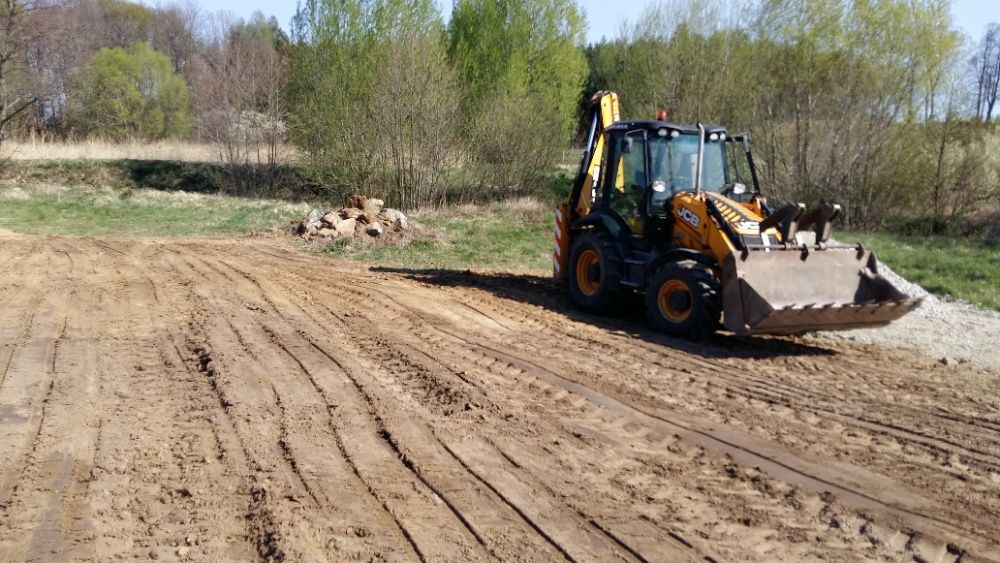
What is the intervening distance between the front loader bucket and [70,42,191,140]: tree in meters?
32.3

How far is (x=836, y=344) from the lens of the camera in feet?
28.7

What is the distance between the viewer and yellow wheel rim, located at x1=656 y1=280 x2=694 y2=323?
846cm

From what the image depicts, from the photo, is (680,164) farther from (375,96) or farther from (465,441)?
(375,96)

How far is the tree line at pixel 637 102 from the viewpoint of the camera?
20547mm

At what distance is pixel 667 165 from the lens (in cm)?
931

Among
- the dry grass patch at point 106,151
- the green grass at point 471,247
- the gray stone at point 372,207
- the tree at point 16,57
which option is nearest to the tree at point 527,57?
the green grass at point 471,247

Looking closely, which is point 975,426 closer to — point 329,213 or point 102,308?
point 102,308

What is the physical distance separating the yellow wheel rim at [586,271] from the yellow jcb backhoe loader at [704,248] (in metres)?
0.01

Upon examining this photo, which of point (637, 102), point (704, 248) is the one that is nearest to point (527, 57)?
point (637, 102)

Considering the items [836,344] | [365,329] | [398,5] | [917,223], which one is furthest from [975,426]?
[398,5]

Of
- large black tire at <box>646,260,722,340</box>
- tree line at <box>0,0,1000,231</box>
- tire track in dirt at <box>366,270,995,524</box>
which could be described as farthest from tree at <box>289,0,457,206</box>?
tire track in dirt at <box>366,270,995,524</box>

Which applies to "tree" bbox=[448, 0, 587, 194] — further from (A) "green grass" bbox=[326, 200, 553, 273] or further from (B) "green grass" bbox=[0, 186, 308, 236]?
(B) "green grass" bbox=[0, 186, 308, 236]

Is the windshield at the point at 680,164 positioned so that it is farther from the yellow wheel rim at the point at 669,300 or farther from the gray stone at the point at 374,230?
the gray stone at the point at 374,230

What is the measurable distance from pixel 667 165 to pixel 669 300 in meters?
1.68
